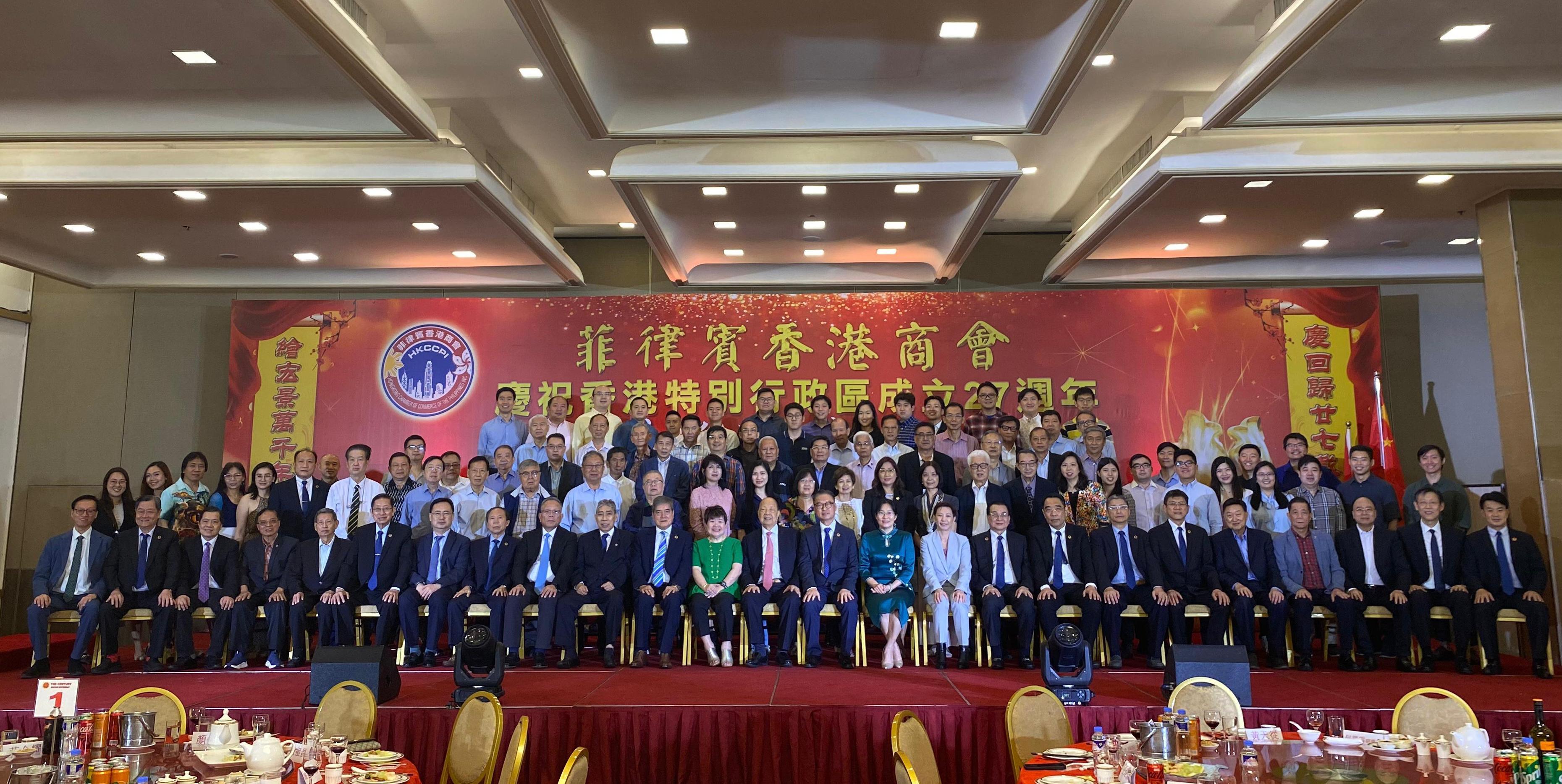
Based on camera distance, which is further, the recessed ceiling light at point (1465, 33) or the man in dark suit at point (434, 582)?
the man in dark suit at point (434, 582)

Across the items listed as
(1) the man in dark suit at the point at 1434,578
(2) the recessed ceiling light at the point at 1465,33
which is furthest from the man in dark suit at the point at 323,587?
(2) the recessed ceiling light at the point at 1465,33

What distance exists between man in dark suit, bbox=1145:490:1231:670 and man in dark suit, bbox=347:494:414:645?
447 cm

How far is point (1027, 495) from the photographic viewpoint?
255 inches

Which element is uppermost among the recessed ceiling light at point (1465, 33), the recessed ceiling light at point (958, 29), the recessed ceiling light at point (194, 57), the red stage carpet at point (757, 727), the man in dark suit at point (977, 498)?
the recessed ceiling light at point (958, 29)

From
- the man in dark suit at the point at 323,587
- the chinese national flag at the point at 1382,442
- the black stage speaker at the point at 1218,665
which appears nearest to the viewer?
the black stage speaker at the point at 1218,665

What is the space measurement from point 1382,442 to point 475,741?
24.6 feet

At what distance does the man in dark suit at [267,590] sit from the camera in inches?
234

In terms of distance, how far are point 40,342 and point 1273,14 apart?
985cm

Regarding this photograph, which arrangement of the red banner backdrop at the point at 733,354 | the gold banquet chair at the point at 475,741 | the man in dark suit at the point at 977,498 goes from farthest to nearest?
the red banner backdrop at the point at 733,354 < the man in dark suit at the point at 977,498 < the gold banquet chair at the point at 475,741

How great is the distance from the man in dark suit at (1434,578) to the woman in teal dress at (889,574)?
2828mm

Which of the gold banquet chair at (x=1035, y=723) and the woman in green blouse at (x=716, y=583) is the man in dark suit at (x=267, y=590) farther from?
the gold banquet chair at (x=1035, y=723)

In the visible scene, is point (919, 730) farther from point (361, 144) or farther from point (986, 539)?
point (361, 144)

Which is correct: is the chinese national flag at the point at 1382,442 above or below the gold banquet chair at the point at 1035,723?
above

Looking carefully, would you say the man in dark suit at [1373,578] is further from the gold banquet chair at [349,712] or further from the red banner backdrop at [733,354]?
the gold banquet chair at [349,712]
